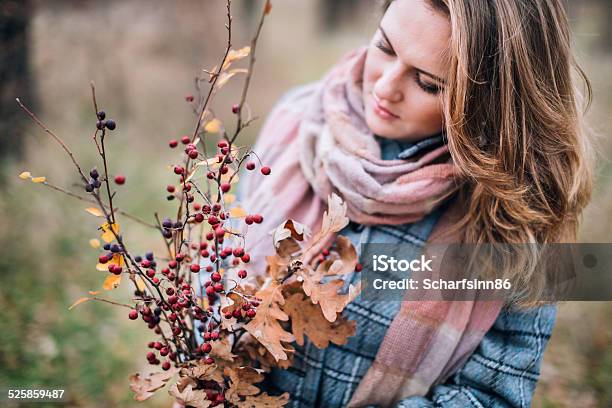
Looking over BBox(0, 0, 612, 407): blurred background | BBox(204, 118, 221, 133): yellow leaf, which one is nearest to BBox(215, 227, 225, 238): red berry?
BBox(204, 118, 221, 133): yellow leaf

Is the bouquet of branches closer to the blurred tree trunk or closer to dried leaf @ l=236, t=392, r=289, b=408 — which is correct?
dried leaf @ l=236, t=392, r=289, b=408

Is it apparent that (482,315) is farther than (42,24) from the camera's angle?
No

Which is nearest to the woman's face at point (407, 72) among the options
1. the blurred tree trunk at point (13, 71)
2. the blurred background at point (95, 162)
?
the blurred background at point (95, 162)

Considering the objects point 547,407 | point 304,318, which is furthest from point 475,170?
point 547,407

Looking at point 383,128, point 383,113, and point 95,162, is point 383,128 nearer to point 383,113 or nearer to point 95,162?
point 383,113

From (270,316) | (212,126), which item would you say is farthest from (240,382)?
(212,126)

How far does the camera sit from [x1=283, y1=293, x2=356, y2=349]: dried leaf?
122 centimetres

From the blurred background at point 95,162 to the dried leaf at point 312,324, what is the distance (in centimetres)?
106

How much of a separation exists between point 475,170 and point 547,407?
1.94 m

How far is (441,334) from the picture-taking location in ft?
4.86

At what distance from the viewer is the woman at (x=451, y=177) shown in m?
1.32

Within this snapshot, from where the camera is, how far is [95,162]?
3977mm

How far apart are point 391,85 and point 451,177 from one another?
32 centimetres

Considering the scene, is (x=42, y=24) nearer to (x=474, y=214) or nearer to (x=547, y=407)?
(x=474, y=214)
